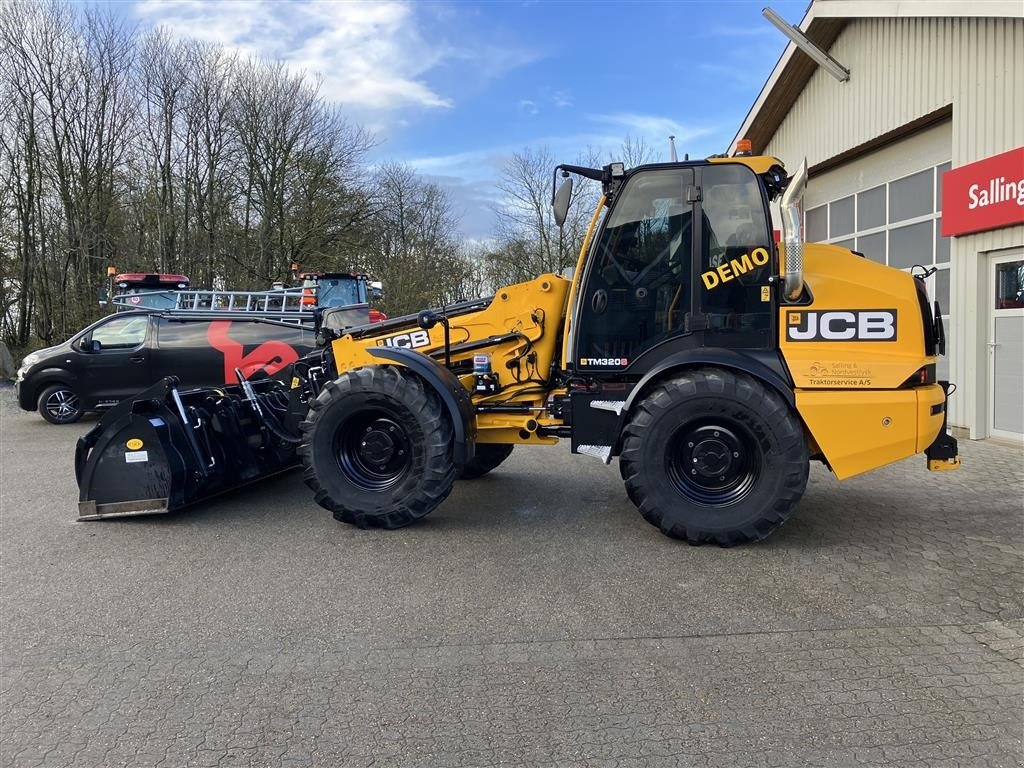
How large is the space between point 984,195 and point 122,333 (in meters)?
12.5

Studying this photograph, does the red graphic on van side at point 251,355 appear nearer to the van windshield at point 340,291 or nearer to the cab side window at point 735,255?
the van windshield at point 340,291

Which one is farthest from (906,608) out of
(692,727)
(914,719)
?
(692,727)

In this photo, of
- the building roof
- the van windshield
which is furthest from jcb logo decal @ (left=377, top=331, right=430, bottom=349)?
the van windshield

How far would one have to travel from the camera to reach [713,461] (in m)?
4.99

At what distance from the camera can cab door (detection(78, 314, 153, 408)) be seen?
11500mm

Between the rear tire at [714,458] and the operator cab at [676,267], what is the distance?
0.40 metres

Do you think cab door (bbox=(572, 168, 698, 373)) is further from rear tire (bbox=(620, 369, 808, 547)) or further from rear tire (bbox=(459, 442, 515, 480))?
rear tire (bbox=(459, 442, 515, 480))

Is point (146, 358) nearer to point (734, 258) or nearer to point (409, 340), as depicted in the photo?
point (409, 340)

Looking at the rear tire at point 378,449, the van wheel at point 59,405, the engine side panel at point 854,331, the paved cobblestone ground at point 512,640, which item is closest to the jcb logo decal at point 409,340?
the rear tire at point 378,449

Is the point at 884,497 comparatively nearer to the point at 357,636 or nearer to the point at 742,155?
the point at 742,155

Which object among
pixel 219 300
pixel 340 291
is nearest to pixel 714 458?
pixel 219 300

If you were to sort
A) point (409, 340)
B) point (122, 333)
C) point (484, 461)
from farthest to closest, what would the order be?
point (122, 333) → point (484, 461) → point (409, 340)

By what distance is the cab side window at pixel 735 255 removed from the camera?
5035 millimetres

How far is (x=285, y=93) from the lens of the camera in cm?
2797
